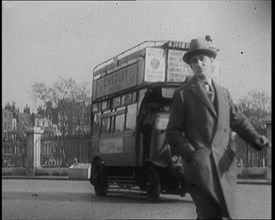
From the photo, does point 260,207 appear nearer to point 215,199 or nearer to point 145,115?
point 215,199

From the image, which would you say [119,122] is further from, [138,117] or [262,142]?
[262,142]

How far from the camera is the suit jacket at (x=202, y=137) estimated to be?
9.63 feet

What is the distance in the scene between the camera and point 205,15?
124 inches

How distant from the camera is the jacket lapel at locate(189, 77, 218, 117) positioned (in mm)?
2965

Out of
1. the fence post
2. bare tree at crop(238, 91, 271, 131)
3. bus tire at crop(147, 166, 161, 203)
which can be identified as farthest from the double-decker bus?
bare tree at crop(238, 91, 271, 131)

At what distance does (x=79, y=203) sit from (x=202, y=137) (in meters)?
0.56

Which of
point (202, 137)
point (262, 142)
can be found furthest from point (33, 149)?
point (262, 142)

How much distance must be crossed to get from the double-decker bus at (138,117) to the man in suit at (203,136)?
0.13 ft

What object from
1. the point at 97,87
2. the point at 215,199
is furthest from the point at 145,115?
the point at 215,199

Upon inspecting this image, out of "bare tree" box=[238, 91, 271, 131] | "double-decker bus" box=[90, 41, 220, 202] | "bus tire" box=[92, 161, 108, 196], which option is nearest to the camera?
"double-decker bus" box=[90, 41, 220, 202]

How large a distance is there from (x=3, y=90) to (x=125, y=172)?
1.86ft

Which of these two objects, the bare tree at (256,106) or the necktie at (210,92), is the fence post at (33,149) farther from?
the bare tree at (256,106)

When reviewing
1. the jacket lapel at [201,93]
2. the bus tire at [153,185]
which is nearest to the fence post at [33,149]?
the bus tire at [153,185]

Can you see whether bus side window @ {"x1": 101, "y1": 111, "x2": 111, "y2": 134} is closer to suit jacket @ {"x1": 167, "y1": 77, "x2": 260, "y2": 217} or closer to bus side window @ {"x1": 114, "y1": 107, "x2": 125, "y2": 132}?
bus side window @ {"x1": 114, "y1": 107, "x2": 125, "y2": 132}
